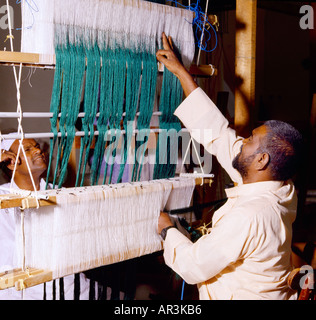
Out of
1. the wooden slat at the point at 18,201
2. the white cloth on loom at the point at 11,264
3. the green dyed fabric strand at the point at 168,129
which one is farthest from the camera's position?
the white cloth on loom at the point at 11,264

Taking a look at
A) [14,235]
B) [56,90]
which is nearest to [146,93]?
[56,90]

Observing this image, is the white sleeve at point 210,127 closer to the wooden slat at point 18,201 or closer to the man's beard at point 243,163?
the man's beard at point 243,163

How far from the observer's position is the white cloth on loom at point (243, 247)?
4.97 ft

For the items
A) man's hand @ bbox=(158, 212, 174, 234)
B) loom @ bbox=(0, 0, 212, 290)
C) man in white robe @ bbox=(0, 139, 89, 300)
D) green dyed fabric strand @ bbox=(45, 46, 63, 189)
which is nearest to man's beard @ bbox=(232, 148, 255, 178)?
loom @ bbox=(0, 0, 212, 290)

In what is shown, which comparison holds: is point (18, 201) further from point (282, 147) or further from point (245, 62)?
point (245, 62)

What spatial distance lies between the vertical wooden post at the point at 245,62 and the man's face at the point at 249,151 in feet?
1.57

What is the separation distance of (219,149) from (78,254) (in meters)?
0.84

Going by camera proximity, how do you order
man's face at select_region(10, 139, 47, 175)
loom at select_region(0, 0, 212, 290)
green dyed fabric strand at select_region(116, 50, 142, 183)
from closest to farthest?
loom at select_region(0, 0, 212, 290), green dyed fabric strand at select_region(116, 50, 142, 183), man's face at select_region(10, 139, 47, 175)

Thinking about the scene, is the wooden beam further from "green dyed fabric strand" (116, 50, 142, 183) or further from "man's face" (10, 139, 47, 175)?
"man's face" (10, 139, 47, 175)

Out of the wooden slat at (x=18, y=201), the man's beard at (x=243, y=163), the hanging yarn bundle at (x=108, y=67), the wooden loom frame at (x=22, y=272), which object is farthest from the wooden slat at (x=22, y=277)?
the man's beard at (x=243, y=163)

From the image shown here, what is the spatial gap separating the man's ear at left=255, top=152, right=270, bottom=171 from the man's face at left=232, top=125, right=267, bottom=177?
21 millimetres

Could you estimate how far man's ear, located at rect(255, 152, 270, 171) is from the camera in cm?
159
